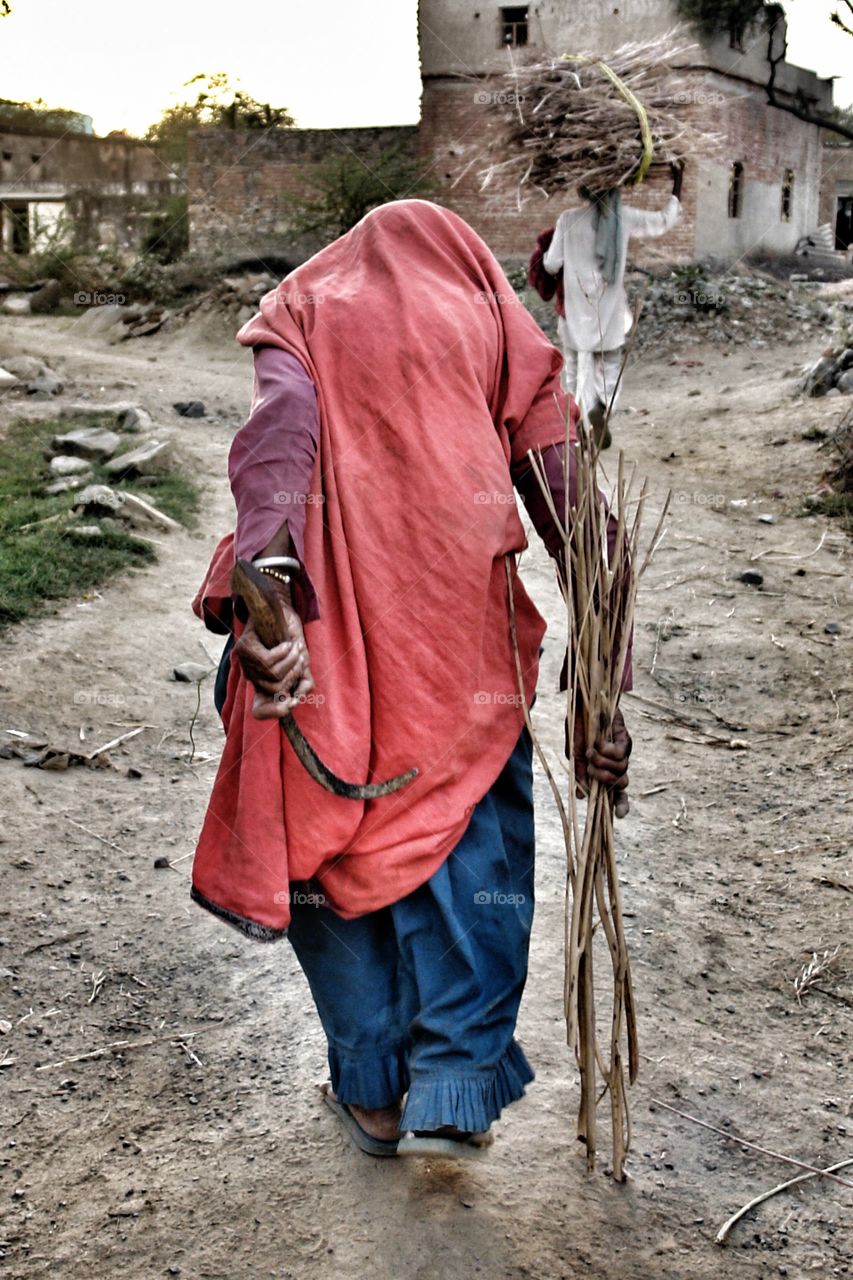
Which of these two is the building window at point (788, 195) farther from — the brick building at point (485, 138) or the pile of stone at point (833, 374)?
the pile of stone at point (833, 374)

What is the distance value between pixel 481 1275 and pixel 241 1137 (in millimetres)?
Answer: 580

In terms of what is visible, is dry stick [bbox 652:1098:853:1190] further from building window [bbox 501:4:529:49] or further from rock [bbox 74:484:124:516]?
building window [bbox 501:4:529:49]

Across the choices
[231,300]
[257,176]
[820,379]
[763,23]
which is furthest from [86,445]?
[763,23]

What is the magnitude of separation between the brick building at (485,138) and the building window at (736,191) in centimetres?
1

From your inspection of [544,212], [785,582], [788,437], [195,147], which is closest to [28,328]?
[195,147]

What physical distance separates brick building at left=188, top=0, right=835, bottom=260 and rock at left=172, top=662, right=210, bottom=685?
11.1m

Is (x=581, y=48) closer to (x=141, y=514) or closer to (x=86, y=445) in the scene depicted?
(x=86, y=445)

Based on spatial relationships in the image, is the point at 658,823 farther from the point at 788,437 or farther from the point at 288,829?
the point at 788,437

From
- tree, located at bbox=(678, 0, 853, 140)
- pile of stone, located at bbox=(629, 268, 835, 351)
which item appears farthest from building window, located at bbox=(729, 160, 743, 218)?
pile of stone, located at bbox=(629, 268, 835, 351)

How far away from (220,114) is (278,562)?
21.2 metres

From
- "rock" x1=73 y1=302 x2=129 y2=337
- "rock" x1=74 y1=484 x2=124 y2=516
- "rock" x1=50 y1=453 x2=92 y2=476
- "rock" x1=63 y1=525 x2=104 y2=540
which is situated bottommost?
"rock" x1=63 y1=525 x2=104 y2=540

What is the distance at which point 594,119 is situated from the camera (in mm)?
7305

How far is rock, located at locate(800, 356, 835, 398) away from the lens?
9070 millimetres

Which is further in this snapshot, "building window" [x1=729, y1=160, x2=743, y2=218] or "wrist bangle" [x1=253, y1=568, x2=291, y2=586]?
"building window" [x1=729, y1=160, x2=743, y2=218]
